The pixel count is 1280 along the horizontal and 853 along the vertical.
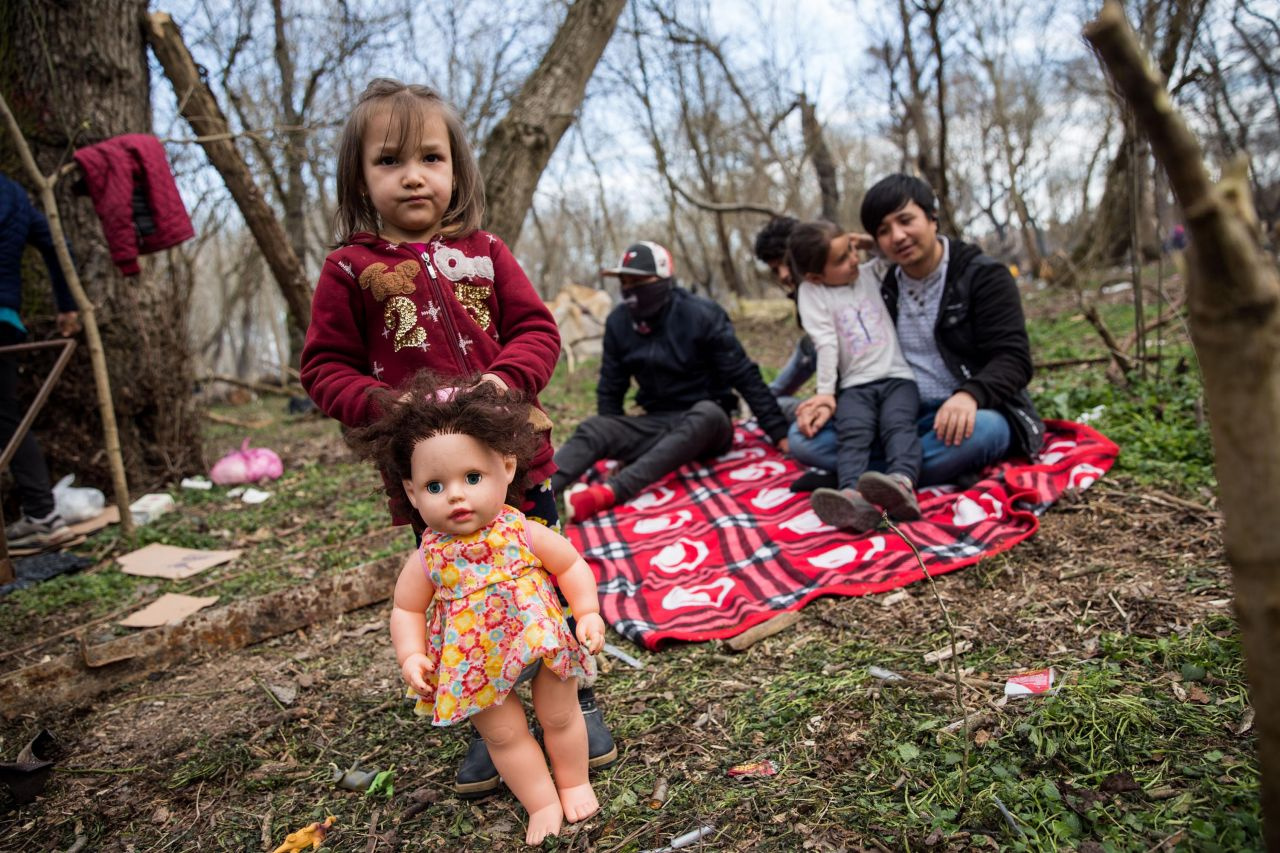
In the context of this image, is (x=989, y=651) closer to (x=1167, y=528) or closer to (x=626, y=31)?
(x=1167, y=528)

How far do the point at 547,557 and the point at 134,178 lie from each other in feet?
13.8

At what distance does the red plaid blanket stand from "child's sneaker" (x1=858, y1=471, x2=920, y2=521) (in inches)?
2.3

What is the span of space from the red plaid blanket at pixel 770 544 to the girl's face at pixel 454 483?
1.16m

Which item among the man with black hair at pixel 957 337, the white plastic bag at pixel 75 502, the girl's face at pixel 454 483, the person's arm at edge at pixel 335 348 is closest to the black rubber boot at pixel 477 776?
the girl's face at pixel 454 483

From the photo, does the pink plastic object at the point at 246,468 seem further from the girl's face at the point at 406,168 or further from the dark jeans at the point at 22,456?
A: the girl's face at the point at 406,168

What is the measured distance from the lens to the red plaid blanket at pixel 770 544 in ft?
9.28

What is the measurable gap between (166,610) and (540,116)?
3.90 metres

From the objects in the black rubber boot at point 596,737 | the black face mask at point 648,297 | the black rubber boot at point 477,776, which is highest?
the black face mask at point 648,297

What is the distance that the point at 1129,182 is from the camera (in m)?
3.83

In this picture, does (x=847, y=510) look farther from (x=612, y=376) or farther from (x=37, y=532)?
(x=37, y=532)

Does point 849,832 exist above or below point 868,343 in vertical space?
below

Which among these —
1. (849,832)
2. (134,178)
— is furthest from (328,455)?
(849,832)

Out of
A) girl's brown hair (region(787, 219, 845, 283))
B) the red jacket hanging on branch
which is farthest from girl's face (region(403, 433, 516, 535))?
the red jacket hanging on branch

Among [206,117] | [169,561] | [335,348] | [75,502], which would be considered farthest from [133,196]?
[335,348]
